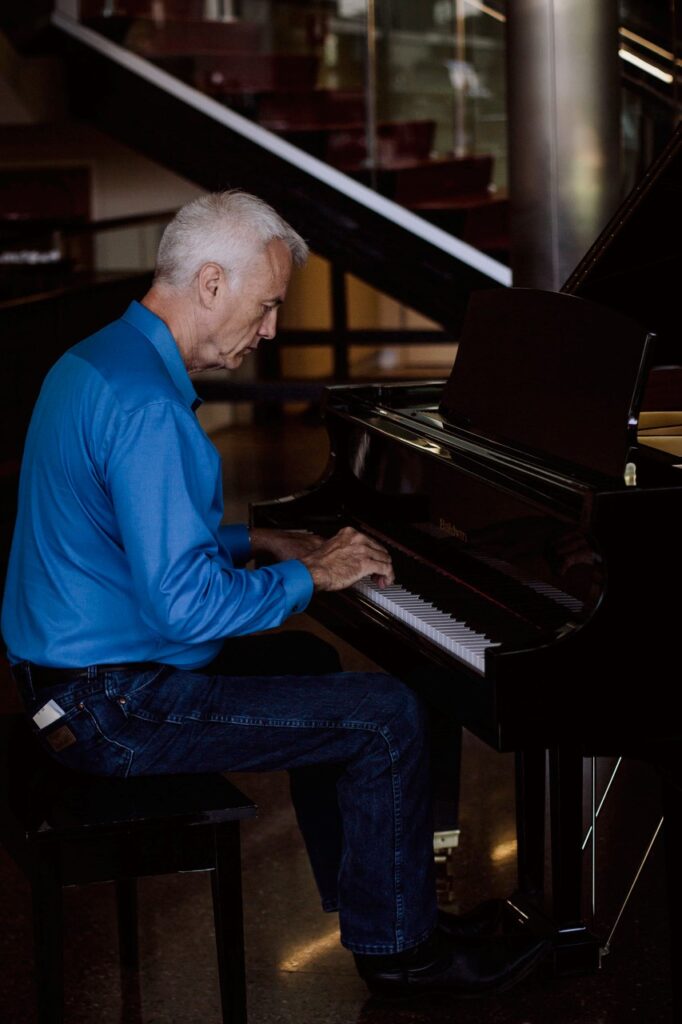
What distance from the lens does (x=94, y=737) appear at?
7.30 feet

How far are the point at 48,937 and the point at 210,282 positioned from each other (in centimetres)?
99

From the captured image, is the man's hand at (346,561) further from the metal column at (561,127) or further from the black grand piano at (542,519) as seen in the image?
the metal column at (561,127)

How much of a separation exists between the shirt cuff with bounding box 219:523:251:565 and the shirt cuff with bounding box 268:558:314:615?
1.44 ft

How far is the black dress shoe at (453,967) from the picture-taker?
2.36m

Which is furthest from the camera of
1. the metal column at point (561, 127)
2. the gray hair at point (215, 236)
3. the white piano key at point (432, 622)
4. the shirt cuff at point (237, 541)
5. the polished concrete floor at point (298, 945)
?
the metal column at point (561, 127)

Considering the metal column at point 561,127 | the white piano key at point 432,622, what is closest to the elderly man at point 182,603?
the white piano key at point 432,622

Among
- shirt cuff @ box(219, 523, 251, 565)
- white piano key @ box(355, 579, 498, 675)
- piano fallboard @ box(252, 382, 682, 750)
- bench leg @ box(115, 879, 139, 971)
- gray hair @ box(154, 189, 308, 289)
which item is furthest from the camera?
shirt cuff @ box(219, 523, 251, 565)

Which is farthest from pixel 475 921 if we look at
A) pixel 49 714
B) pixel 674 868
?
pixel 49 714

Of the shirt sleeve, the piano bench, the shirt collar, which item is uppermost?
the shirt collar

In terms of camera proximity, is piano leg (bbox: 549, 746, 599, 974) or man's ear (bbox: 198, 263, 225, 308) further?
piano leg (bbox: 549, 746, 599, 974)

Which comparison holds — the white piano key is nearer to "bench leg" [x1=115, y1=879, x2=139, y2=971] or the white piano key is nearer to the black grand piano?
the black grand piano

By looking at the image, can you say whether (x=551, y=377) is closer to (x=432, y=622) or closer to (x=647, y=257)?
(x=432, y=622)

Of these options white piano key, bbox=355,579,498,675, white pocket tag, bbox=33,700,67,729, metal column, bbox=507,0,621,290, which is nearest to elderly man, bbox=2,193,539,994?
white pocket tag, bbox=33,700,67,729

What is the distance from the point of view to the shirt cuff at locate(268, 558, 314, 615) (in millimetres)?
2275
